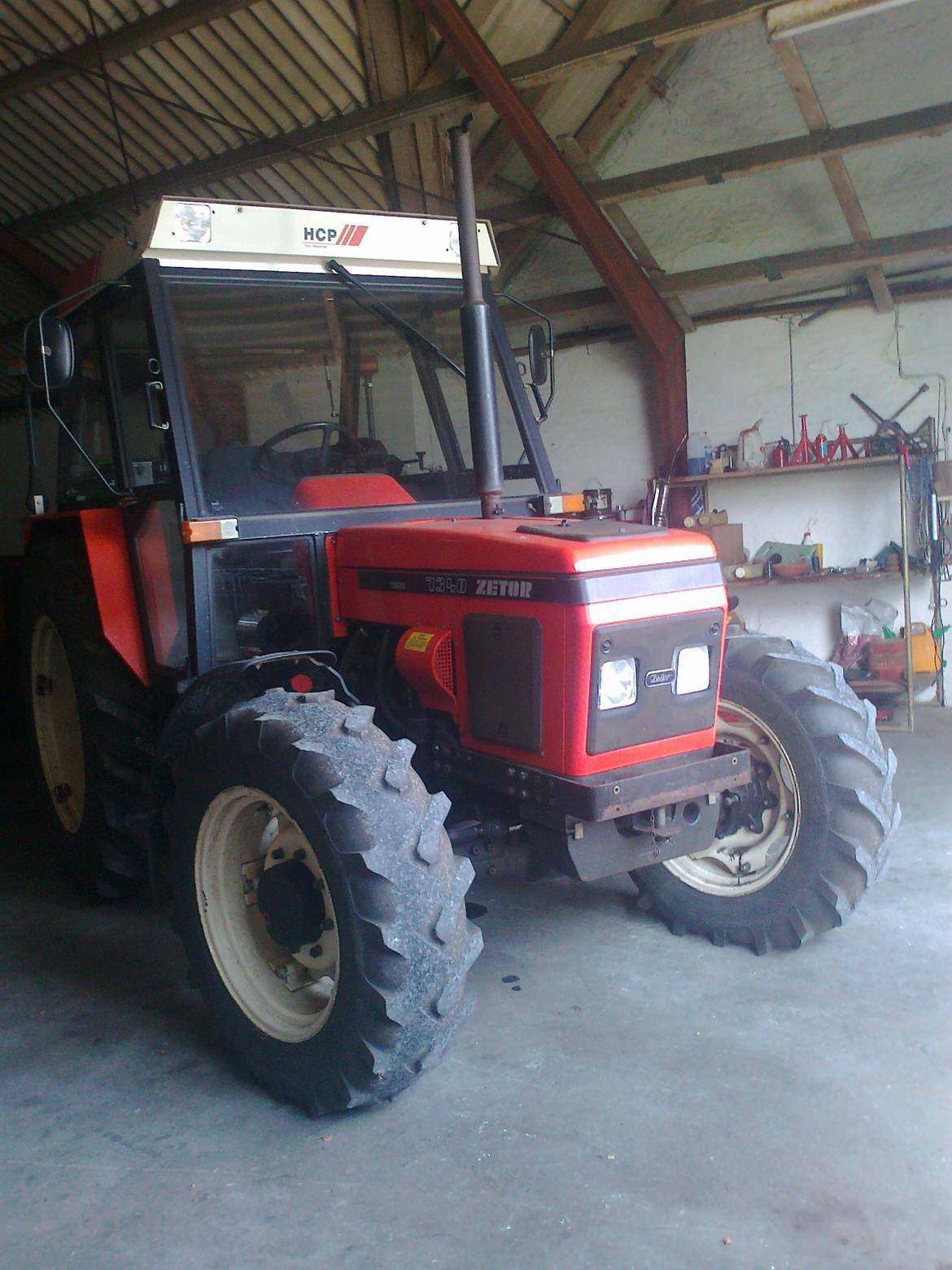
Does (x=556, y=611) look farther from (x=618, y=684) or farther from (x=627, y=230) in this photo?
(x=627, y=230)

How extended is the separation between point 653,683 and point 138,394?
5.69 feet

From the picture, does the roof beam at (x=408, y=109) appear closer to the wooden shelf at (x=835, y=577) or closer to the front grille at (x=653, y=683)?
the wooden shelf at (x=835, y=577)

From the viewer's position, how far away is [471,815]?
2.94 metres

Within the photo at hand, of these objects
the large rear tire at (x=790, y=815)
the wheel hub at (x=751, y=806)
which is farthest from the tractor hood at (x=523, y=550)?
the wheel hub at (x=751, y=806)

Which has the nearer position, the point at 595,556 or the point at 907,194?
the point at 595,556

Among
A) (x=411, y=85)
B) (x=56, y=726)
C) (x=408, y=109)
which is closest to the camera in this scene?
(x=56, y=726)

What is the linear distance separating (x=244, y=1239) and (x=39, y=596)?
8.39 ft

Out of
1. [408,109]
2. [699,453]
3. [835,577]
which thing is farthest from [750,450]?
[408,109]

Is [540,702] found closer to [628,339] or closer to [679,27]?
[679,27]

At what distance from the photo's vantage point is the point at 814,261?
6.04 m

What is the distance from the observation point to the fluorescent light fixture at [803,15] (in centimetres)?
442

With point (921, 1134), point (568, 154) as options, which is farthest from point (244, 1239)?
point (568, 154)

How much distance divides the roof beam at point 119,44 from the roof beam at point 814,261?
9.54ft

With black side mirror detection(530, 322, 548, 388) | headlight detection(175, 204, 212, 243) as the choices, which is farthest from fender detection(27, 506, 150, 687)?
black side mirror detection(530, 322, 548, 388)
